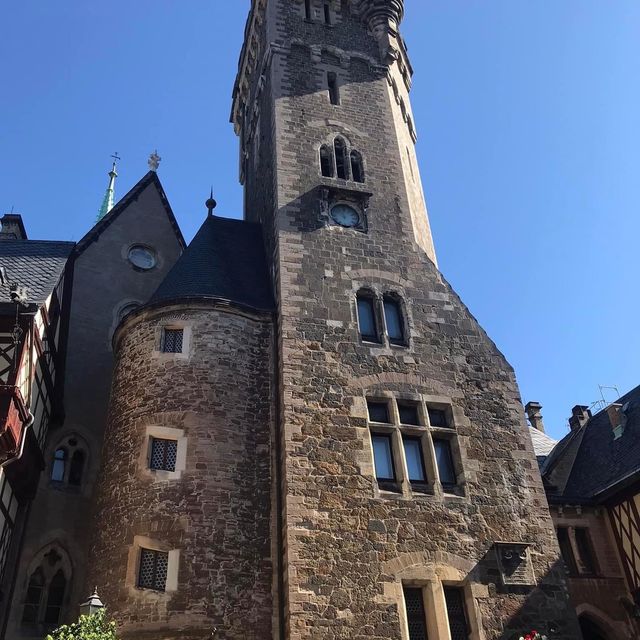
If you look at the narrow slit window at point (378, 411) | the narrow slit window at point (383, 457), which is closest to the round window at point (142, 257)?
the narrow slit window at point (378, 411)

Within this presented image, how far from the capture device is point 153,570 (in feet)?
47.2

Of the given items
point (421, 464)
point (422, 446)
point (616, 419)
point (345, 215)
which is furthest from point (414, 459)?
point (616, 419)

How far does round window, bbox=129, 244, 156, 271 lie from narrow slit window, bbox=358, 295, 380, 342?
8674 millimetres

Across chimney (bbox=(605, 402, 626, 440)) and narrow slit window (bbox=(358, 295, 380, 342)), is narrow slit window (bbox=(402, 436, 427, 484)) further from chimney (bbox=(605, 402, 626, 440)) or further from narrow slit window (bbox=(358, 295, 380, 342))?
chimney (bbox=(605, 402, 626, 440))

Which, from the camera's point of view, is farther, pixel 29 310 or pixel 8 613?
pixel 8 613

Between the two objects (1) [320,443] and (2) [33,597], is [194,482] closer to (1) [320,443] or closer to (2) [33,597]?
(1) [320,443]

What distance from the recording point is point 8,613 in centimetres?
1669

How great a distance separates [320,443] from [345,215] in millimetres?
7274

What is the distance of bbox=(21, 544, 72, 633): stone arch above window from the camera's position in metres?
17.1

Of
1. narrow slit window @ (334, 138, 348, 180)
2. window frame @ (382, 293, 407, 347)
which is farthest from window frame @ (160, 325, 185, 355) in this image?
narrow slit window @ (334, 138, 348, 180)

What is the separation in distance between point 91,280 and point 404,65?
14.0 metres

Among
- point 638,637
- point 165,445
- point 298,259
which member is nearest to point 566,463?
point 638,637

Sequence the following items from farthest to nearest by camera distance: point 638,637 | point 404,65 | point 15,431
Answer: point 404,65
point 638,637
point 15,431

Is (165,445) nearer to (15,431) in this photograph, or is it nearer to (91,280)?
(15,431)
